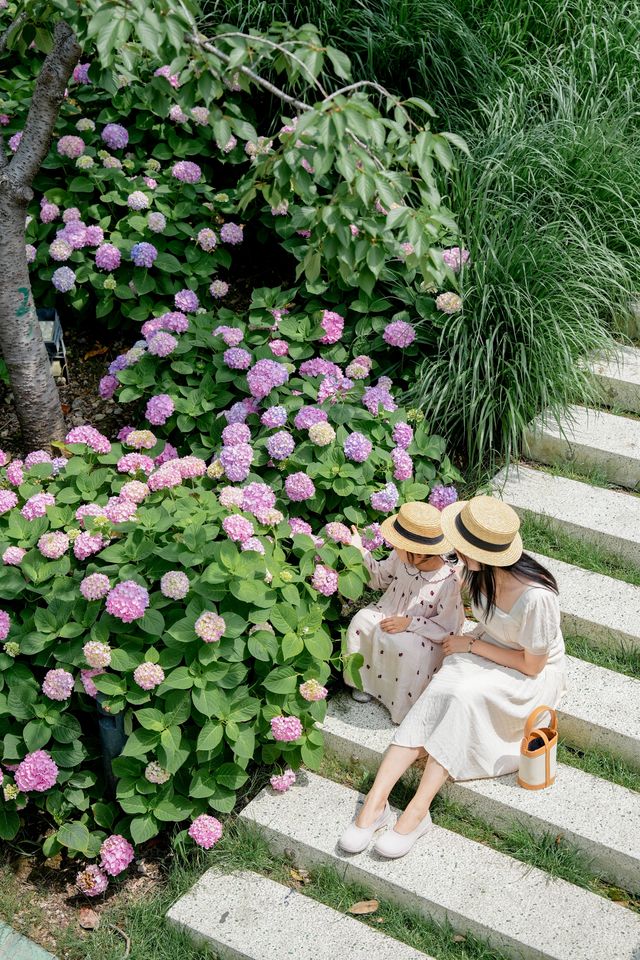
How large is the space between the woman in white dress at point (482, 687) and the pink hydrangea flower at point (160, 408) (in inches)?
49.3

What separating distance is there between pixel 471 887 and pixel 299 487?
141cm

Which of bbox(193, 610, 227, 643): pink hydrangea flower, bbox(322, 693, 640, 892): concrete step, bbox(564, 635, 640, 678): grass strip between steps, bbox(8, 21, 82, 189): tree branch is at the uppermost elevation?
bbox(8, 21, 82, 189): tree branch

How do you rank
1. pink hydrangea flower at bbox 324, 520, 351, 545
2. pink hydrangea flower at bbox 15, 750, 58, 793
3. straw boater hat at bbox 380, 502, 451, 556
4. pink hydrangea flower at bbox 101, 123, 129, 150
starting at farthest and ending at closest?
pink hydrangea flower at bbox 101, 123, 129, 150, pink hydrangea flower at bbox 324, 520, 351, 545, straw boater hat at bbox 380, 502, 451, 556, pink hydrangea flower at bbox 15, 750, 58, 793

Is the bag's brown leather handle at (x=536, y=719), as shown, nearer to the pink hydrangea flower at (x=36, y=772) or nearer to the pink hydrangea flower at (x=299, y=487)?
the pink hydrangea flower at (x=299, y=487)

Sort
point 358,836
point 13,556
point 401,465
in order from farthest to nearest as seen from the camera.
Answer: point 401,465 < point 13,556 < point 358,836

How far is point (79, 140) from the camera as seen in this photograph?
449 cm

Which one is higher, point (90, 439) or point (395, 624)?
point (90, 439)

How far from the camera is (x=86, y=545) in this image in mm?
3086

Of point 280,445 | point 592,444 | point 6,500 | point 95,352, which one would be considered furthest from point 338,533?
point 95,352

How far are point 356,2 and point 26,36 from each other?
2.34 meters

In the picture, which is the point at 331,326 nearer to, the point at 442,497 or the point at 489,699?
the point at 442,497

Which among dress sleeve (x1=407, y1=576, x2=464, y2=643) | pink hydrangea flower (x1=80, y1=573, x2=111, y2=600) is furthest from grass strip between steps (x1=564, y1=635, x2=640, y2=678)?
pink hydrangea flower (x1=80, y1=573, x2=111, y2=600)

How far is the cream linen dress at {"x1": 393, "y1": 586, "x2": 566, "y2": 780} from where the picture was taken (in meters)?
3.01

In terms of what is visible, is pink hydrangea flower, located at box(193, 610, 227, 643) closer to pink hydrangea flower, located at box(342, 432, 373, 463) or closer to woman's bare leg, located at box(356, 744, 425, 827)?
woman's bare leg, located at box(356, 744, 425, 827)
